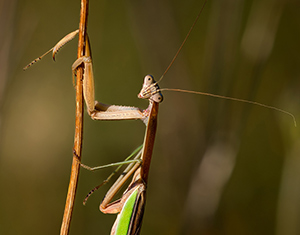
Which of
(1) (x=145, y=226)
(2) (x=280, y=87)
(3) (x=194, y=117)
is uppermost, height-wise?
(2) (x=280, y=87)

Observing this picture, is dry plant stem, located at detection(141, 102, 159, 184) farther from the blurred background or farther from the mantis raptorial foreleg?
the blurred background

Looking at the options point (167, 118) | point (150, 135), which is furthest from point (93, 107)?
point (167, 118)

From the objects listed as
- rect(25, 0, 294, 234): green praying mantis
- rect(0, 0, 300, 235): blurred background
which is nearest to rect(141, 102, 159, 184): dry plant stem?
rect(25, 0, 294, 234): green praying mantis

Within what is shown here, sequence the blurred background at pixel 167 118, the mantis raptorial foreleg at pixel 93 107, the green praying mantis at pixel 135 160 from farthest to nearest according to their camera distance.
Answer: the blurred background at pixel 167 118 < the green praying mantis at pixel 135 160 < the mantis raptorial foreleg at pixel 93 107

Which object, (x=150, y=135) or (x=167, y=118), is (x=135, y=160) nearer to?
(x=150, y=135)

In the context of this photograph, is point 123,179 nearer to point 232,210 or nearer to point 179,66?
point 179,66

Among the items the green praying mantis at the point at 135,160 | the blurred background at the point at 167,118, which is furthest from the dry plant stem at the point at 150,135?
the blurred background at the point at 167,118

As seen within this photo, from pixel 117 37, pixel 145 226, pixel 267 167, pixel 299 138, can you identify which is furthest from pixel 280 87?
pixel 145 226

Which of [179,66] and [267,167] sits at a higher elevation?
[179,66]

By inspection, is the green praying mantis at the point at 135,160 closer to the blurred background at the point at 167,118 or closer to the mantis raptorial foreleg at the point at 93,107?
the mantis raptorial foreleg at the point at 93,107
